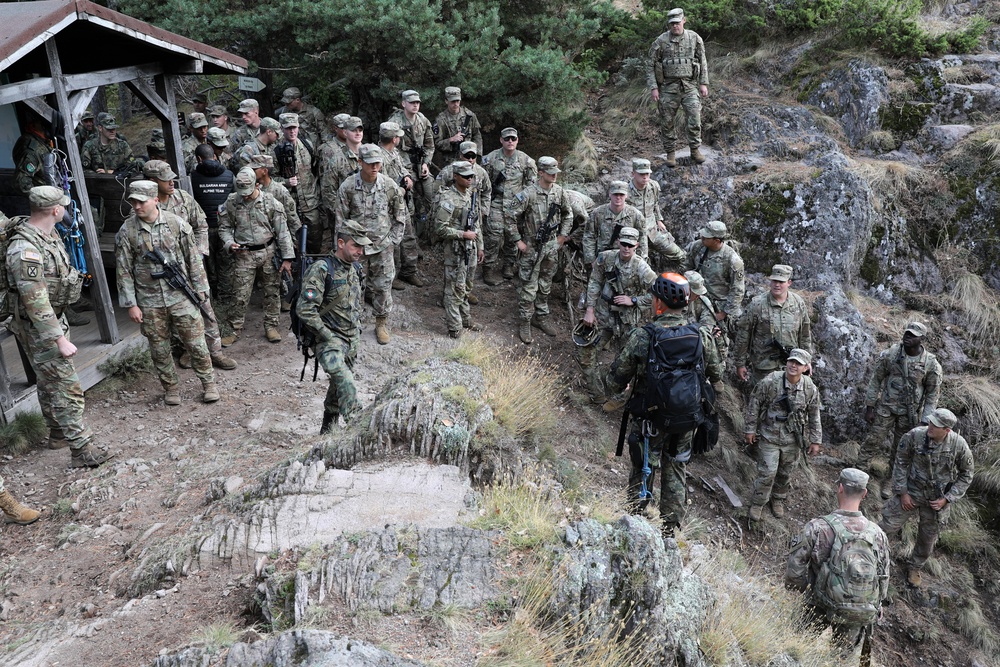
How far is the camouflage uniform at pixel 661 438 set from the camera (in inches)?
244

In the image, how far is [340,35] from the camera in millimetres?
10750

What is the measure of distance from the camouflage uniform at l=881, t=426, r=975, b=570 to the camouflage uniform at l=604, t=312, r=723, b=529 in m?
3.13

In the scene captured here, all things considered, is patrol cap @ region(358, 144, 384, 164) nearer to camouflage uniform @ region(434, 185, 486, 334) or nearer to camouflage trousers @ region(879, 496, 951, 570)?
camouflage uniform @ region(434, 185, 486, 334)

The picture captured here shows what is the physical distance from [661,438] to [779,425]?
97.9 inches

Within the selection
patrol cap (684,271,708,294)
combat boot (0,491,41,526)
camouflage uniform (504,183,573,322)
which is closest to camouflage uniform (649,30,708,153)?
camouflage uniform (504,183,573,322)

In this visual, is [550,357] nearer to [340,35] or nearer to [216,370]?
[216,370]

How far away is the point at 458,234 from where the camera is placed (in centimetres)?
941

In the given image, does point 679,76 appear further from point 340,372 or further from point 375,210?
point 340,372

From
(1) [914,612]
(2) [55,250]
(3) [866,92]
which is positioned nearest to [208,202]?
(2) [55,250]

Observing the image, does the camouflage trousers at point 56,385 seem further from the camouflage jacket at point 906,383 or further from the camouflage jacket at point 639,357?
the camouflage jacket at point 906,383

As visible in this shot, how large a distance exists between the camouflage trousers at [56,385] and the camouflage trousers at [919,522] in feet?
27.9

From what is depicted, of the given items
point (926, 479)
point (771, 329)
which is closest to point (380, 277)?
point (771, 329)

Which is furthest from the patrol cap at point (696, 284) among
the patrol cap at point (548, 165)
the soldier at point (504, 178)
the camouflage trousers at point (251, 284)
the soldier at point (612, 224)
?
the camouflage trousers at point (251, 284)

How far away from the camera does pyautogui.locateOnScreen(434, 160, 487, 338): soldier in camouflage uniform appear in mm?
9438
